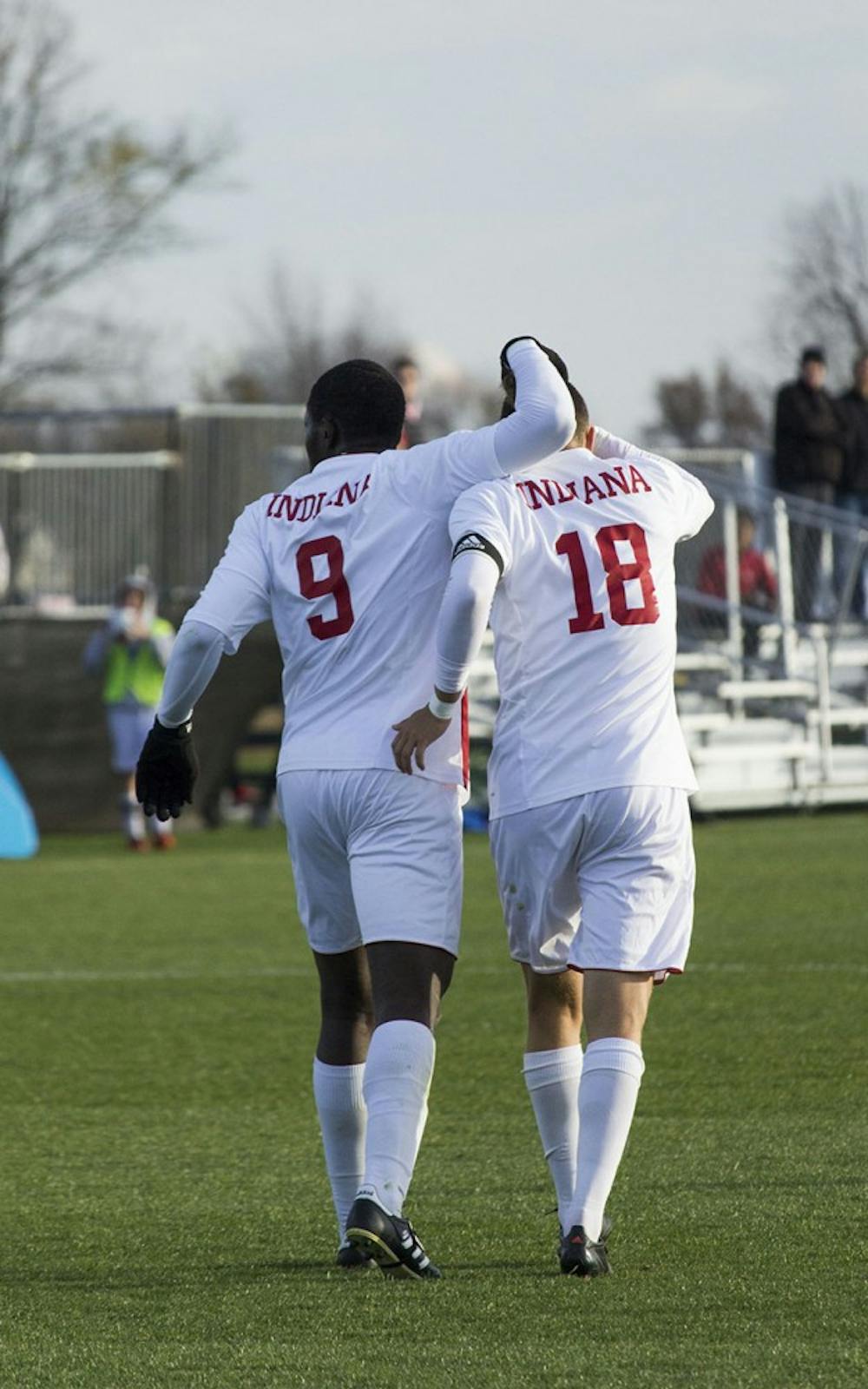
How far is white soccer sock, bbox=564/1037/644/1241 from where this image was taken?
4.71 meters

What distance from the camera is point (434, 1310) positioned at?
14.7ft

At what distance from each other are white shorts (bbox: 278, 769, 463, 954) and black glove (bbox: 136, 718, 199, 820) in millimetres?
239

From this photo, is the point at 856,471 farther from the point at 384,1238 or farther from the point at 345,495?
the point at 384,1238

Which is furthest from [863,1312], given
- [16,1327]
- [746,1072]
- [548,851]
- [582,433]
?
[746,1072]

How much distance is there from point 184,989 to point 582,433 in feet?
17.5

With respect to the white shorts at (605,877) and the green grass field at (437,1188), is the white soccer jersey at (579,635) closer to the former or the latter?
the white shorts at (605,877)

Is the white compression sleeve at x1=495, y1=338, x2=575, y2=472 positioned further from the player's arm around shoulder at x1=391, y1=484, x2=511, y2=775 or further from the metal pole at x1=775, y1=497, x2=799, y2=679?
the metal pole at x1=775, y1=497, x2=799, y2=679

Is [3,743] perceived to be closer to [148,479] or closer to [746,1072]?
[148,479]

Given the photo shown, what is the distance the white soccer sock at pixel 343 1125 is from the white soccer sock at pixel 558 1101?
0.37 metres

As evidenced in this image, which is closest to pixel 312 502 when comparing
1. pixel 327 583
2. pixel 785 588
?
pixel 327 583

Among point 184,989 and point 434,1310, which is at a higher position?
point 434,1310

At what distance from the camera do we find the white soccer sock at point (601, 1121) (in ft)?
15.5

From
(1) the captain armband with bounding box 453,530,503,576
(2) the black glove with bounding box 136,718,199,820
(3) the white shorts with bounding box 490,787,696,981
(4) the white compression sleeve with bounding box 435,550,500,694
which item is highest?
(1) the captain armband with bounding box 453,530,503,576

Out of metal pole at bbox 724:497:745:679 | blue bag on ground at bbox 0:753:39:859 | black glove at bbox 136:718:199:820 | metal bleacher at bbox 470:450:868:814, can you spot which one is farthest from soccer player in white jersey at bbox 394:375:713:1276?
metal pole at bbox 724:497:745:679
